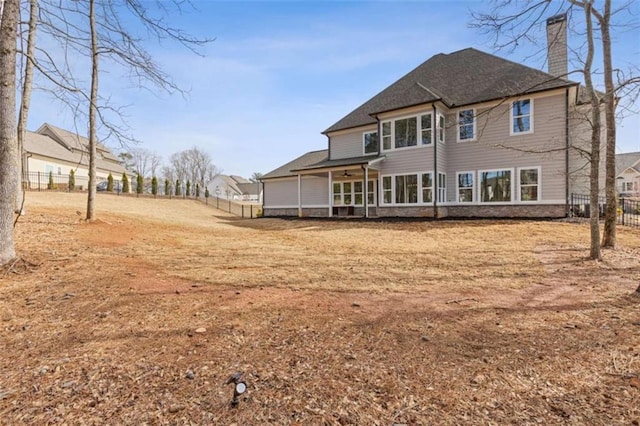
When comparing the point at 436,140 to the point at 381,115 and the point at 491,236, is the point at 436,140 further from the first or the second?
the point at 491,236

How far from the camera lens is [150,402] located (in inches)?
79.7

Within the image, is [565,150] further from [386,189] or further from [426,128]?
[386,189]

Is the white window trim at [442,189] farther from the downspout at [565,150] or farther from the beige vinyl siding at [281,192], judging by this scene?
the beige vinyl siding at [281,192]

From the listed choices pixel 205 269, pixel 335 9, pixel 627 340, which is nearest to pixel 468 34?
pixel 335 9

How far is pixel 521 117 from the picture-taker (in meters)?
13.8

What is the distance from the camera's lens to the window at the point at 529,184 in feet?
44.0

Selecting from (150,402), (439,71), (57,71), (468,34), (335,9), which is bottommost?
(150,402)

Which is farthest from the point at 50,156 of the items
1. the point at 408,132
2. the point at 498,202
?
the point at 498,202

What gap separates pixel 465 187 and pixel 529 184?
2.59 meters

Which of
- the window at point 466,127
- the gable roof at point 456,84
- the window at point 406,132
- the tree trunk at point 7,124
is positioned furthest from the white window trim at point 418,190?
the tree trunk at point 7,124

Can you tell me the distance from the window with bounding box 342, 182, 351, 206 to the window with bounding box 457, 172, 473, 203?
6.23 m

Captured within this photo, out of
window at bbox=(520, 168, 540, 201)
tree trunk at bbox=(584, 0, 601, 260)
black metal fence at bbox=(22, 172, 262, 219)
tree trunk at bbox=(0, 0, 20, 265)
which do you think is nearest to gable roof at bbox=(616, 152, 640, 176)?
window at bbox=(520, 168, 540, 201)

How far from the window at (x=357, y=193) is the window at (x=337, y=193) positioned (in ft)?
3.14

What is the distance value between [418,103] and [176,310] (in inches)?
557
